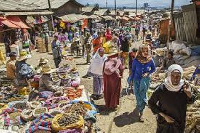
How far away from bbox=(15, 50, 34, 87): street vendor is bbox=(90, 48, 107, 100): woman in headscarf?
6.29 feet

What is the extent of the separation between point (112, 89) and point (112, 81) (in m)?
0.22

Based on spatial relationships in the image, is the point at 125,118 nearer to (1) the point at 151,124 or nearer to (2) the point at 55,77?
(1) the point at 151,124

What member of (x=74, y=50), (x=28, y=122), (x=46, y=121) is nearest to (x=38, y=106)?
(x=28, y=122)

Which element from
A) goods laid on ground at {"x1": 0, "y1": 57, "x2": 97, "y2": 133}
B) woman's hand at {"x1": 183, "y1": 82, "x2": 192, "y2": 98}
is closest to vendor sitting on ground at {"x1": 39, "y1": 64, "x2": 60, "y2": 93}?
goods laid on ground at {"x1": 0, "y1": 57, "x2": 97, "y2": 133}

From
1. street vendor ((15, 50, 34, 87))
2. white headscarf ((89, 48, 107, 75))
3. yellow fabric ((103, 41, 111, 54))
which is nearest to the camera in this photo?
street vendor ((15, 50, 34, 87))

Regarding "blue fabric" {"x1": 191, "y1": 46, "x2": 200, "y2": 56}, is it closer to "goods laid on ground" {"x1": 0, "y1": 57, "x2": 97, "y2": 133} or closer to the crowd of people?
the crowd of people

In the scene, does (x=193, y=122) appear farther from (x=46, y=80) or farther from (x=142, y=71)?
(x=46, y=80)

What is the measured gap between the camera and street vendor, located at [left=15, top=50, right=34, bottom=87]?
778 cm

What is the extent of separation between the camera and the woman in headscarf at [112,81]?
7.30 metres

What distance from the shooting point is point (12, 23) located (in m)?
16.3

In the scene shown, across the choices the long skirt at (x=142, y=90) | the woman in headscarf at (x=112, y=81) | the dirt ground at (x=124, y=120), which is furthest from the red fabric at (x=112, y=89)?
the long skirt at (x=142, y=90)

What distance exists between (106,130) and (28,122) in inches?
70.9

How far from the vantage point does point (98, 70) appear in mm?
8188

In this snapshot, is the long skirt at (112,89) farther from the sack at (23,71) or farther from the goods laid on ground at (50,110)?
the sack at (23,71)
